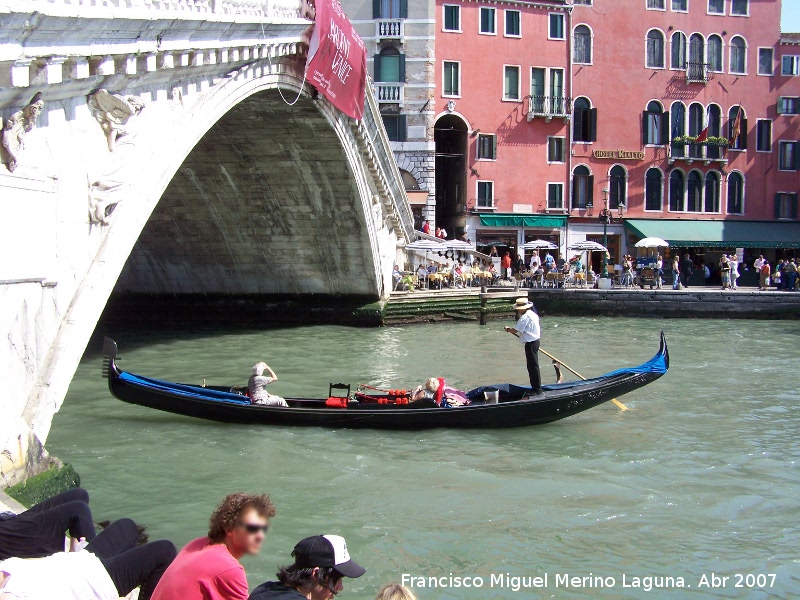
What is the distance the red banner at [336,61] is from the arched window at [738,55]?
41.1 ft

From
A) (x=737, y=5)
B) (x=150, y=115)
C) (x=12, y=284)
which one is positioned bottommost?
(x=12, y=284)

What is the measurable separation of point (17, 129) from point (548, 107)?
1593cm

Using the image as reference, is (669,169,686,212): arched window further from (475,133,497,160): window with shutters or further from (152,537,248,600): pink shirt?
(152,537,248,600): pink shirt

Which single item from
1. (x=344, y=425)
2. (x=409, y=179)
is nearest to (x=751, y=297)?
(x=409, y=179)

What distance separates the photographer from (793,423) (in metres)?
6.64

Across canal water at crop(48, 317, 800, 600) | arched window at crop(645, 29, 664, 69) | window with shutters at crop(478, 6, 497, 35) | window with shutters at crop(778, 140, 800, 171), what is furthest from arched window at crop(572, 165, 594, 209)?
canal water at crop(48, 317, 800, 600)

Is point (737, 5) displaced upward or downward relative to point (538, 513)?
upward

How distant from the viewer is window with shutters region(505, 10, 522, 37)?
18.8 meters

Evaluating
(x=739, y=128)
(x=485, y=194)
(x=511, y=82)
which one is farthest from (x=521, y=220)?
(x=739, y=128)

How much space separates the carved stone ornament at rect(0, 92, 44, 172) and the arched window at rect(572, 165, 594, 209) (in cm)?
1617

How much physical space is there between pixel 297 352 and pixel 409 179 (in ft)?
28.4

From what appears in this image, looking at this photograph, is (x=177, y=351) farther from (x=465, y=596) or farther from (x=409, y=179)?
(x=409, y=179)

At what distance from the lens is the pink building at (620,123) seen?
18.8m

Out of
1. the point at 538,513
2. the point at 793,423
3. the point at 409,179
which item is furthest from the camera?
the point at 409,179
